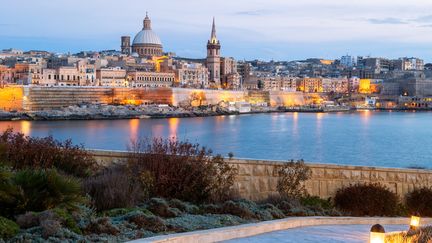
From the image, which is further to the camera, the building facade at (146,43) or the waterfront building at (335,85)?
the waterfront building at (335,85)

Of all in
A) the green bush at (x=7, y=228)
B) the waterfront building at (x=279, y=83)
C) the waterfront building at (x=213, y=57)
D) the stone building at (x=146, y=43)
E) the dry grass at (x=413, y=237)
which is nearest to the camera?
the green bush at (x=7, y=228)

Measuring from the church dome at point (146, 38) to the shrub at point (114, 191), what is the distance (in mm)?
80132

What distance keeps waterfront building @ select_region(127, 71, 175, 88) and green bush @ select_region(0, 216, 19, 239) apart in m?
64.5

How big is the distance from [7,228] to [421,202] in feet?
15.0

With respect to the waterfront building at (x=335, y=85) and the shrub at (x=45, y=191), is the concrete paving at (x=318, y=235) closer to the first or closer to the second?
the shrub at (x=45, y=191)

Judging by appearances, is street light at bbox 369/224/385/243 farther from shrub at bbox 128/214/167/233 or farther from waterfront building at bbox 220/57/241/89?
waterfront building at bbox 220/57/241/89

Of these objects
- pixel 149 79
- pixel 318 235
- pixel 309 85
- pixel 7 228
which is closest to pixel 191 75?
pixel 149 79

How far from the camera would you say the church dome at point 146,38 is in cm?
8438

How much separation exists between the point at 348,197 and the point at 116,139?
68.8ft

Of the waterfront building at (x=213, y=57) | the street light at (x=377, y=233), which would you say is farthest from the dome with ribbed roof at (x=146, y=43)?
the street light at (x=377, y=233)

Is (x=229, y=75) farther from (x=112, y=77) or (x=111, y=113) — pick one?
(x=111, y=113)

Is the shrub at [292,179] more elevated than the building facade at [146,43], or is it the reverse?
the building facade at [146,43]

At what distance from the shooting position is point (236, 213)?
501cm

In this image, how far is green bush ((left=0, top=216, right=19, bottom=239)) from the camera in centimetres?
359
